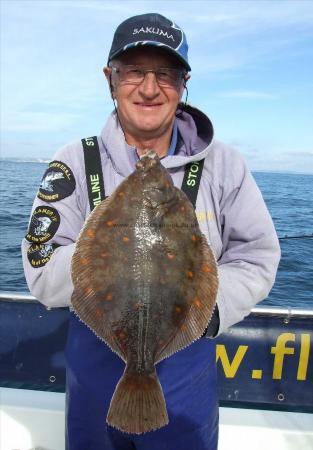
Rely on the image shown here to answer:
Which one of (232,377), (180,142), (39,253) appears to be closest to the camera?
(39,253)

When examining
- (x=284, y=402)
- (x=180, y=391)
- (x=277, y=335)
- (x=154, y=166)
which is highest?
(x=154, y=166)

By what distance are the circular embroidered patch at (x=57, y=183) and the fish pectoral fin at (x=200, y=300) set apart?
0.90 m

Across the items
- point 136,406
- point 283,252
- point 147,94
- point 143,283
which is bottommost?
point 283,252

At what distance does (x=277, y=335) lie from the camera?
435cm

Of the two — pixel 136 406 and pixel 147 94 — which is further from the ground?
pixel 147 94

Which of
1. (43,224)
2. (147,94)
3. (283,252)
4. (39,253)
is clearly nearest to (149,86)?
(147,94)

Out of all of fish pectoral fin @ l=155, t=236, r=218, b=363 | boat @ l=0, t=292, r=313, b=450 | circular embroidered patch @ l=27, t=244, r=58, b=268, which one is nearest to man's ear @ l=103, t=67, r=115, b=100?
circular embroidered patch @ l=27, t=244, r=58, b=268

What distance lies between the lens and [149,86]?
250 cm

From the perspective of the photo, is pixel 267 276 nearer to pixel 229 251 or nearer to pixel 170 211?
pixel 229 251

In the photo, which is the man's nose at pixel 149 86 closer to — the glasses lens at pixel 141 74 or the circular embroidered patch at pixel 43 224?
the glasses lens at pixel 141 74

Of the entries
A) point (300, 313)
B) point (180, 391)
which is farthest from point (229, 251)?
point (300, 313)

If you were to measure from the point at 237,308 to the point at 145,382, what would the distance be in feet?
2.33

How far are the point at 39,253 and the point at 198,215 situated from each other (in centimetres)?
95

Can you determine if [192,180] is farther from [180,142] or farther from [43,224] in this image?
[43,224]
